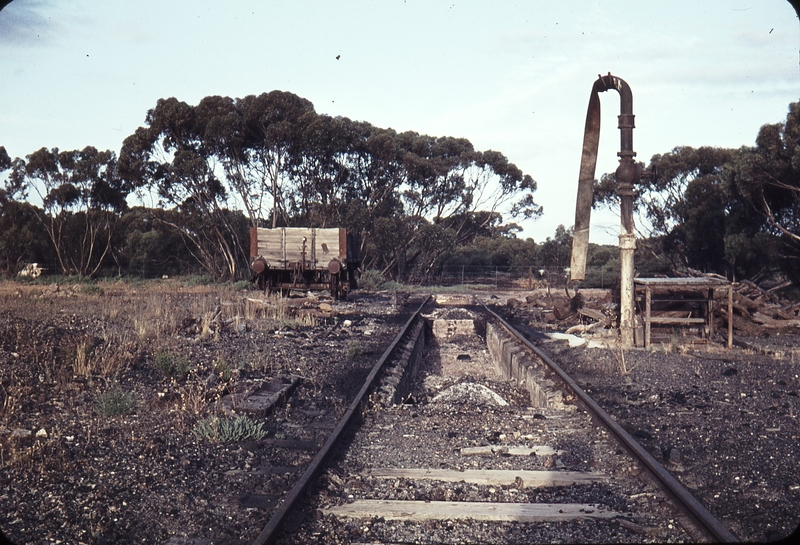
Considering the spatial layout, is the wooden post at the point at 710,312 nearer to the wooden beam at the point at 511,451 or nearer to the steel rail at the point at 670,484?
the steel rail at the point at 670,484

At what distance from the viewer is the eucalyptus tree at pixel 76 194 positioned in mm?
35719

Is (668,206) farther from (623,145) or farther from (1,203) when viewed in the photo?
(1,203)

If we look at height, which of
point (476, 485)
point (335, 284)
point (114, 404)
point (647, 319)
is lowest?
point (476, 485)

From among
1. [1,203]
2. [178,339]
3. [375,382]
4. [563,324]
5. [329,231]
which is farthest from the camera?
[1,203]

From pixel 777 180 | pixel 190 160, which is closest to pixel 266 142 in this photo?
pixel 190 160

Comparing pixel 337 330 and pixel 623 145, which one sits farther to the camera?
pixel 337 330

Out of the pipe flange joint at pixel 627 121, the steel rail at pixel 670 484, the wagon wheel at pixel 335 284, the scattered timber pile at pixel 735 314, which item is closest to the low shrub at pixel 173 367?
the steel rail at pixel 670 484

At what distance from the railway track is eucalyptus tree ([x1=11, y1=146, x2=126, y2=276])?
107ft

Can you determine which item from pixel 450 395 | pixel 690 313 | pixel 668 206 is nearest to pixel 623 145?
pixel 690 313

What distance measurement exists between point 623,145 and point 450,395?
564cm

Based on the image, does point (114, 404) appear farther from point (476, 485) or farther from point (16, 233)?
point (16, 233)

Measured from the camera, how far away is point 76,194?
36750 mm

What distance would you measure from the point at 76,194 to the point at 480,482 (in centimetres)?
3745

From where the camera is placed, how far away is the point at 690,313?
13086 mm
